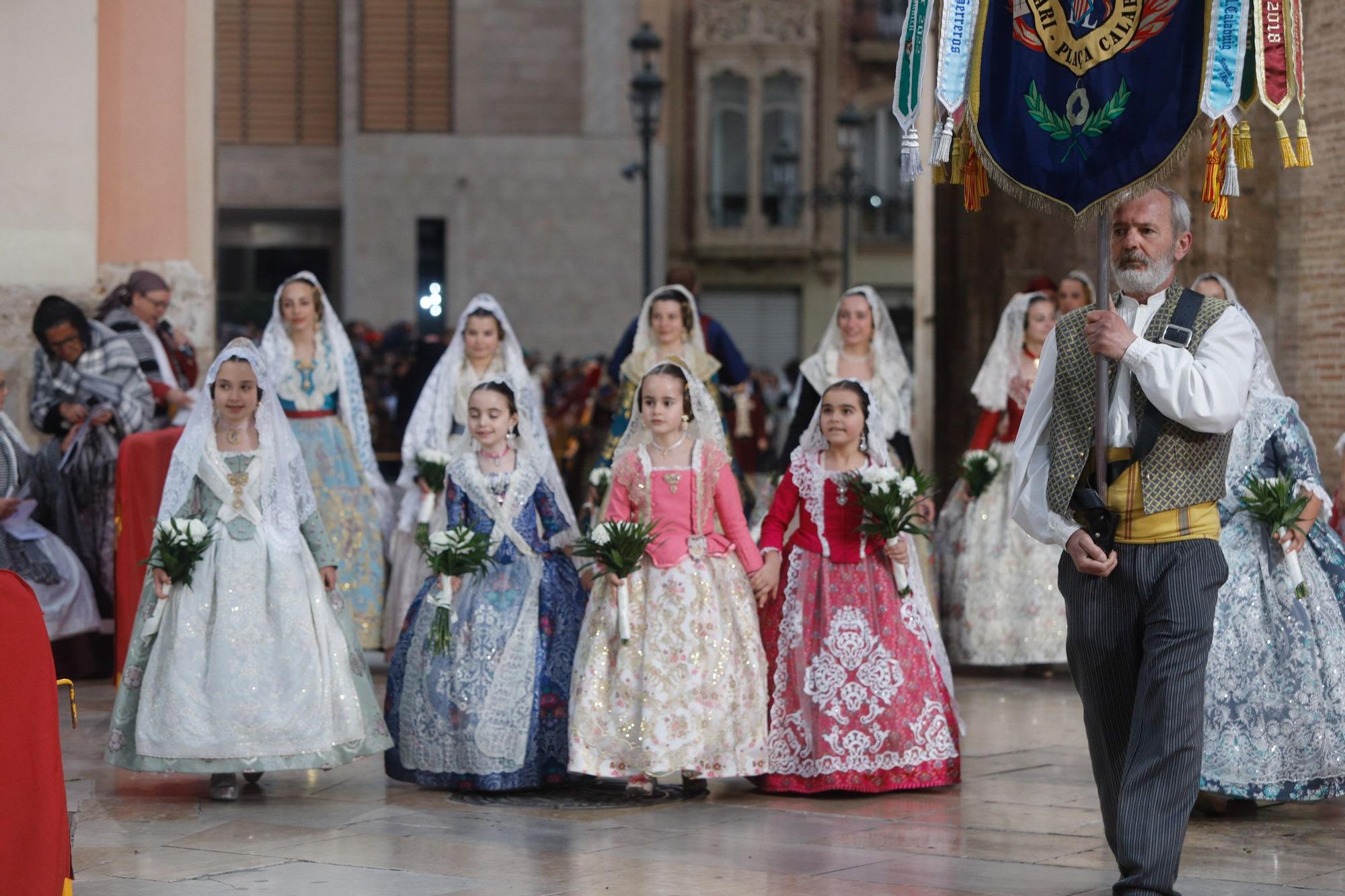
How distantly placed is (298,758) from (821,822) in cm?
195

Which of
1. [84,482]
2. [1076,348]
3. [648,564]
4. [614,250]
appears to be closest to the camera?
[1076,348]

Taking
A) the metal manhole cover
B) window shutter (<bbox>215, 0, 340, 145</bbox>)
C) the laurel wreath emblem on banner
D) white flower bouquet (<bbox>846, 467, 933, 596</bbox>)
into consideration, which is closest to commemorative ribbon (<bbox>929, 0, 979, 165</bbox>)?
the laurel wreath emblem on banner

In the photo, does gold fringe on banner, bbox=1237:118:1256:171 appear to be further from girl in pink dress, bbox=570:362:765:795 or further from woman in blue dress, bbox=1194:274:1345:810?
girl in pink dress, bbox=570:362:765:795

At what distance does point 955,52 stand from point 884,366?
4.38 meters

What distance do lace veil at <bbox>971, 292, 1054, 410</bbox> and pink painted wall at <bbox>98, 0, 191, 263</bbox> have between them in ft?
16.0

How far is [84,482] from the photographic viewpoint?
1099 centimetres

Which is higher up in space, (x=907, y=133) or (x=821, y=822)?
(x=907, y=133)

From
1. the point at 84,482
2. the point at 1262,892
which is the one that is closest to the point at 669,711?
the point at 1262,892

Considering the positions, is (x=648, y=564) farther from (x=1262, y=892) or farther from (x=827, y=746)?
(x=1262, y=892)

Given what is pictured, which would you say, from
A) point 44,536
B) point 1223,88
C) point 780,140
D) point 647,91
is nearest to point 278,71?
point 780,140

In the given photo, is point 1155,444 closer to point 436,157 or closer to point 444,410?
point 444,410

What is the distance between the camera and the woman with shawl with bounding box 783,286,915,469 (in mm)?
10125

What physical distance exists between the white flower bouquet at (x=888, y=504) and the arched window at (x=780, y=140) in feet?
98.9

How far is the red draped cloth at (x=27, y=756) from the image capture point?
4781 mm
